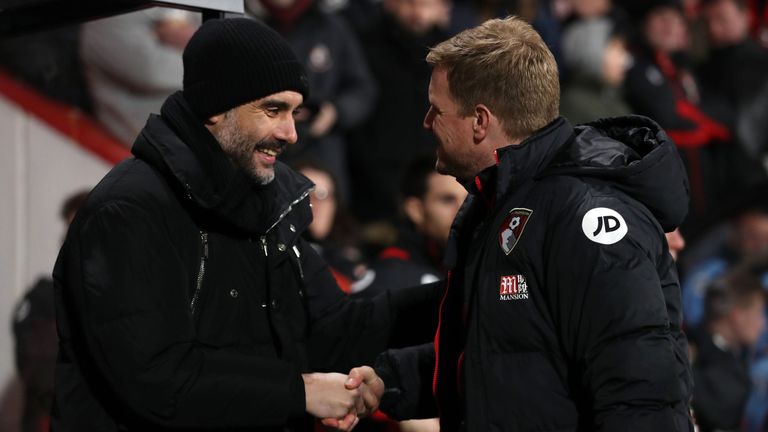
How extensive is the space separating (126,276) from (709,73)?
24.1ft

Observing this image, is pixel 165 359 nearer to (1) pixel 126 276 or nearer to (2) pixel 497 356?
(1) pixel 126 276

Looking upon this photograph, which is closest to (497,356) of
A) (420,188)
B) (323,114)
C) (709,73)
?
(420,188)

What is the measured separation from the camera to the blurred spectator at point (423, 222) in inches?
220

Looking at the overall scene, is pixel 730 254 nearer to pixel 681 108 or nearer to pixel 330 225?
pixel 681 108

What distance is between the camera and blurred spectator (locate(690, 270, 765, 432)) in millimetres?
7086

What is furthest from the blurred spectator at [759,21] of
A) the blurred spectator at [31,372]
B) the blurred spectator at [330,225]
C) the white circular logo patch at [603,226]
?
the white circular logo patch at [603,226]

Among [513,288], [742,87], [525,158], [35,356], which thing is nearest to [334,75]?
[35,356]

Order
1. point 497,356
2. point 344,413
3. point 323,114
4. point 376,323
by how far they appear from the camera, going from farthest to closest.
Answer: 1. point 323,114
2. point 376,323
3. point 344,413
4. point 497,356

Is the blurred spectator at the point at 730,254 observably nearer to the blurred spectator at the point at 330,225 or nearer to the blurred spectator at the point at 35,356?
the blurred spectator at the point at 330,225

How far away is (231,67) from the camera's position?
12.3 ft

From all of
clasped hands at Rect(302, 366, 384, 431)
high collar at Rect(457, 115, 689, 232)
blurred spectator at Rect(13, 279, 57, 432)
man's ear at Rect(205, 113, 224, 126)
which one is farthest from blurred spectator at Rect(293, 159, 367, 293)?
high collar at Rect(457, 115, 689, 232)

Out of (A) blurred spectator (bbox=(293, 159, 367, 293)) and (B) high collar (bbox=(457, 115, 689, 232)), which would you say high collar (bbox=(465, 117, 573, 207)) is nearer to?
(B) high collar (bbox=(457, 115, 689, 232))

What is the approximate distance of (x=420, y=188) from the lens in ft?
19.8

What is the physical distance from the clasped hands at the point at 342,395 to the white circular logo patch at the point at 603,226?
1045mm
